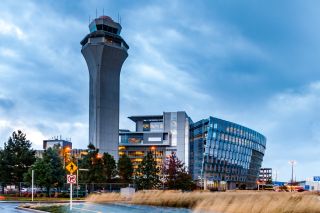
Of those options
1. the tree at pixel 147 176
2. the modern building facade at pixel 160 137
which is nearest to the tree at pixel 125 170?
the tree at pixel 147 176

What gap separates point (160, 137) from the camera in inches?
5812

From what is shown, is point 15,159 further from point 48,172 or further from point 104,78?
point 104,78

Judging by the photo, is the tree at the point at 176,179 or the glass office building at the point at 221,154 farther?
the glass office building at the point at 221,154

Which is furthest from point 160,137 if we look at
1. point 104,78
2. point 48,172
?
point 48,172

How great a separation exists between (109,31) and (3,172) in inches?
3101

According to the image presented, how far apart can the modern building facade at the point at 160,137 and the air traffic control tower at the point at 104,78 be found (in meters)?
14.9

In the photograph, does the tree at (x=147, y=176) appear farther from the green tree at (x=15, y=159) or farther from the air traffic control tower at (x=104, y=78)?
the air traffic control tower at (x=104, y=78)

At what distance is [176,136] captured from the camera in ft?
472

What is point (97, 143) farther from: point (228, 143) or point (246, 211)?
point (246, 211)

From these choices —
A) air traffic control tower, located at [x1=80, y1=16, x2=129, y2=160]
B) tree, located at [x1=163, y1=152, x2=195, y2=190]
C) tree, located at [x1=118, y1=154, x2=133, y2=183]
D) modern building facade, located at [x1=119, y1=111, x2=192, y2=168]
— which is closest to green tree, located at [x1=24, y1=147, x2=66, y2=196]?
tree, located at [x1=163, y1=152, x2=195, y2=190]

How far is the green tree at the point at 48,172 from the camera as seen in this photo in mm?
54594

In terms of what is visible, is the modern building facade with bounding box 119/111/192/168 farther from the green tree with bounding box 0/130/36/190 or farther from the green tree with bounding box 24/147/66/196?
the green tree with bounding box 24/147/66/196

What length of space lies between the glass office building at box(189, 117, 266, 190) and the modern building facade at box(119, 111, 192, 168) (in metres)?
3.52

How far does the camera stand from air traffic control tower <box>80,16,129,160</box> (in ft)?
416
